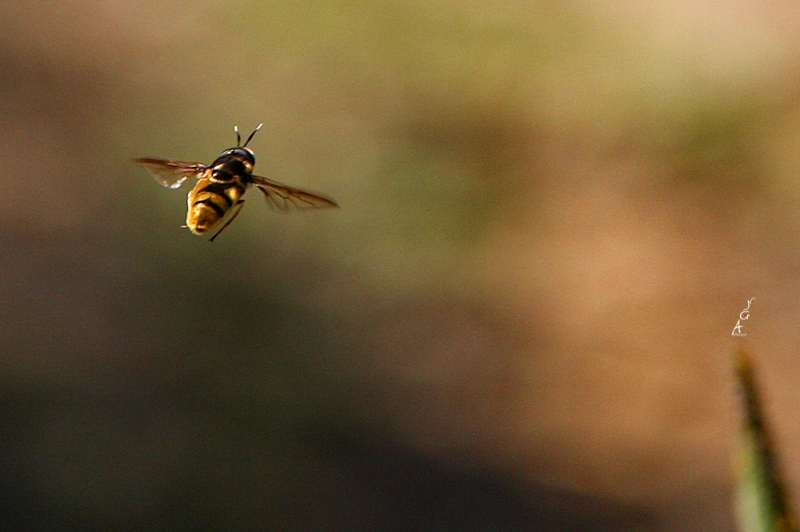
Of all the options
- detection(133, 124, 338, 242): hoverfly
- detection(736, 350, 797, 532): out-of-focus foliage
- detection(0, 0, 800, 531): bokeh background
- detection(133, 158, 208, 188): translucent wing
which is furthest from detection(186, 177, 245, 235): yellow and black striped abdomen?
detection(0, 0, 800, 531): bokeh background

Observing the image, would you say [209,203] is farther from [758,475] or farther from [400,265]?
[400,265]

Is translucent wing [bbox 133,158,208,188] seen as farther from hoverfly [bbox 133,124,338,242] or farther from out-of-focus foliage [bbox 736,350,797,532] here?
out-of-focus foliage [bbox 736,350,797,532]

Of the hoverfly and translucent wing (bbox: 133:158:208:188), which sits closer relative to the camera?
the hoverfly

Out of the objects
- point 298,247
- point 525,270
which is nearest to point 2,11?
point 298,247

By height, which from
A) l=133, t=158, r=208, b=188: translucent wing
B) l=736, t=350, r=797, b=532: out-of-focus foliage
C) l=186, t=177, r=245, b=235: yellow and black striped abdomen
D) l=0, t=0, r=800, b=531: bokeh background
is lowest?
l=736, t=350, r=797, b=532: out-of-focus foliage

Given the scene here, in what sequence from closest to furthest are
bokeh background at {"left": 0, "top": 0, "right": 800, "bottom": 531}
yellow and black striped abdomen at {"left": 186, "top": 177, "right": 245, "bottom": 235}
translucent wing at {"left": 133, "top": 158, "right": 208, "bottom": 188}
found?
yellow and black striped abdomen at {"left": 186, "top": 177, "right": 245, "bottom": 235}
translucent wing at {"left": 133, "top": 158, "right": 208, "bottom": 188}
bokeh background at {"left": 0, "top": 0, "right": 800, "bottom": 531}

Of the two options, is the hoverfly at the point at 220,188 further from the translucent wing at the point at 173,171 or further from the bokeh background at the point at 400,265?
the bokeh background at the point at 400,265

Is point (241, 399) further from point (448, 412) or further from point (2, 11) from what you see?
point (2, 11)
